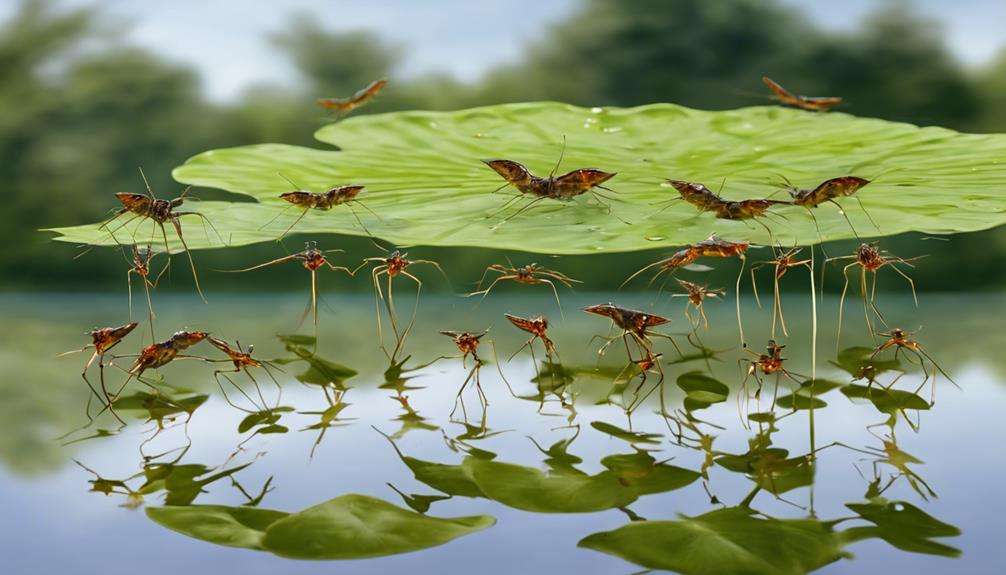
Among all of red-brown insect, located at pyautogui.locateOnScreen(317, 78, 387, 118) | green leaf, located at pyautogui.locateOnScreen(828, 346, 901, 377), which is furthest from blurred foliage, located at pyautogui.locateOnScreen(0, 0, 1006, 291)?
green leaf, located at pyautogui.locateOnScreen(828, 346, 901, 377)

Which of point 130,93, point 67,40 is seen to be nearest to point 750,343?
point 130,93

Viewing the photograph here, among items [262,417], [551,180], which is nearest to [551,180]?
[551,180]

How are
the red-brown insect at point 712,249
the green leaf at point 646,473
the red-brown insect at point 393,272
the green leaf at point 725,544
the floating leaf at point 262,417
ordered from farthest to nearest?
the red-brown insect at point 393,272 < the red-brown insect at point 712,249 < the floating leaf at point 262,417 < the green leaf at point 646,473 < the green leaf at point 725,544

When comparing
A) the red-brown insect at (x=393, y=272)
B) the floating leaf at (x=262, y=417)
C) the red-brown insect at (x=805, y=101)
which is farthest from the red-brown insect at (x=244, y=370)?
the red-brown insect at (x=805, y=101)

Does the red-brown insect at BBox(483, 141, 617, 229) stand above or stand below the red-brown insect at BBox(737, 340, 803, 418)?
above

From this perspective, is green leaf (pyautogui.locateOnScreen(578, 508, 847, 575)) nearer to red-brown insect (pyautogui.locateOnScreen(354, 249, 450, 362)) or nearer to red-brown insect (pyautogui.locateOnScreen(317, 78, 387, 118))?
red-brown insect (pyautogui.locateOnScreen(354, 249, 450, 362))

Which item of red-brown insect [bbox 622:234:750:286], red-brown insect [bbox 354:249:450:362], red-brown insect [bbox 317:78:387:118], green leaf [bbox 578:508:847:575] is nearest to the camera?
green leaf [bbox 578:508:847:575]

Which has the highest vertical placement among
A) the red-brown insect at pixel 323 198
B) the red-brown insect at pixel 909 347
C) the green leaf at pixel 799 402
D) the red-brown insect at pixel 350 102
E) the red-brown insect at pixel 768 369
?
the red-brown insect at pixel 350 102

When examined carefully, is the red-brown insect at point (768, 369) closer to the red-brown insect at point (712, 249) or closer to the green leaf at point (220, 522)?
the red-brown insect at point (712, 249)
